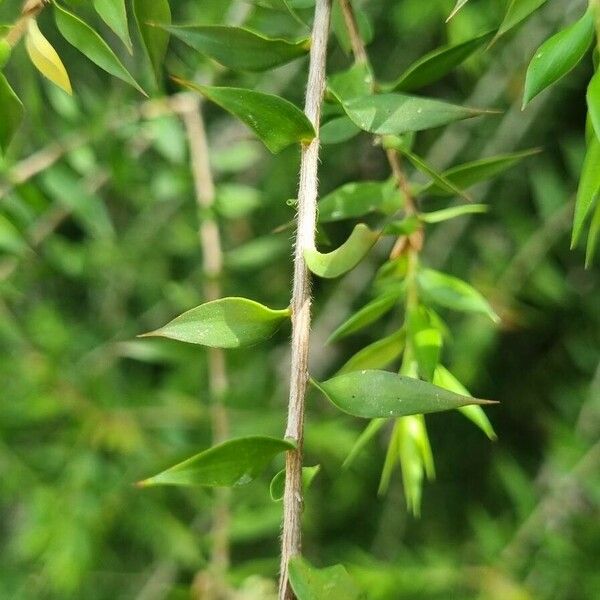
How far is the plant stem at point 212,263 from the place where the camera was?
2.80 feet

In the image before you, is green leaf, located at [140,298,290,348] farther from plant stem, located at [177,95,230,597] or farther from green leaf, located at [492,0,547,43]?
plant stem, located at [177,95,230,597]

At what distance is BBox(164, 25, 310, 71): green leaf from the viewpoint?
0.39 m

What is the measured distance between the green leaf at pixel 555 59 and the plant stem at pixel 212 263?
1.74ft

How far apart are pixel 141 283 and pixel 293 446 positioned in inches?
29.6

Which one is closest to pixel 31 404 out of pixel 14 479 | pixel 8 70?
pixel 14 479

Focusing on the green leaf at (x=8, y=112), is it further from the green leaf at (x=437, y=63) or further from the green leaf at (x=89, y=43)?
the green leaf at (x=437, y=63)

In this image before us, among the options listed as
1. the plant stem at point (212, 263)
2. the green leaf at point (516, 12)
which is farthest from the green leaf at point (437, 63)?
the plant stem at point (212, 263)

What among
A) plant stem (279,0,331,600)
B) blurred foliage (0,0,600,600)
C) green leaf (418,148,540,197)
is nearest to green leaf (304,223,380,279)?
plant stem (279,0,331,600)

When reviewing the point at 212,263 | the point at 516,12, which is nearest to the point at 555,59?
the point at 516,12

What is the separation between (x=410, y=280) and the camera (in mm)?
496

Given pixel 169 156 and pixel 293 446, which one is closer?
pixel 293 446

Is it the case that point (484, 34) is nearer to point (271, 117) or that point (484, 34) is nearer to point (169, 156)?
point (271, 117)

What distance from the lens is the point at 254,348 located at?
1.00 meters

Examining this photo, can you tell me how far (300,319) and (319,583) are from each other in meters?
0.10
